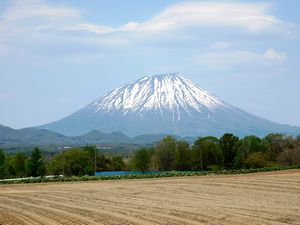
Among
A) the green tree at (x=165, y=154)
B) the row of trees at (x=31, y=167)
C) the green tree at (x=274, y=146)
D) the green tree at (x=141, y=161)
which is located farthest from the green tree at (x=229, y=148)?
the row of trees at (x=31, y=167)

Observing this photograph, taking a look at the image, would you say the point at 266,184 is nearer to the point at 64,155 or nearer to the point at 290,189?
the point at 290,189

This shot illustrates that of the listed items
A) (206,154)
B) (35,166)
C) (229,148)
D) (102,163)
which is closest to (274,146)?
(229,148)

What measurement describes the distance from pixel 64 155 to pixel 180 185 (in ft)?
160

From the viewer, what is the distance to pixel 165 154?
9869 centimetres

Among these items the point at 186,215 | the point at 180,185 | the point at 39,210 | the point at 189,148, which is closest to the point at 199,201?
the point at 186,215

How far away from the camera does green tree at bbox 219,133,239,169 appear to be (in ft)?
295

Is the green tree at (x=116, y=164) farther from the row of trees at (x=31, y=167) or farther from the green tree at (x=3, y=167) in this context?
the green tree at (x=3, y=167)

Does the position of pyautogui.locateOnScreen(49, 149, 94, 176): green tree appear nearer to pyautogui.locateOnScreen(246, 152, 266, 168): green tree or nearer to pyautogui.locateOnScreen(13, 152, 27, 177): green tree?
pyautogui.locateOnScreen(13, 152, 27, 177): green tree

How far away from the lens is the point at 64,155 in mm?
86250

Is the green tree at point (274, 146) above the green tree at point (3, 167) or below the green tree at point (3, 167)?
above

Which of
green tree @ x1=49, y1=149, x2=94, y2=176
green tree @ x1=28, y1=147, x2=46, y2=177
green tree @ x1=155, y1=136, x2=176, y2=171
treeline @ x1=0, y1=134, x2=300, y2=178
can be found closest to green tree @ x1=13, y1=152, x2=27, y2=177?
treeline @ x1=0, y1=134, x2=300, y2=178

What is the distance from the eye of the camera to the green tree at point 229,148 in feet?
295

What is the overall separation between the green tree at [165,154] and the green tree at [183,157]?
6.63 ft

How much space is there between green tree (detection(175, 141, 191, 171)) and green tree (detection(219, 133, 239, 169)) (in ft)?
24.3
